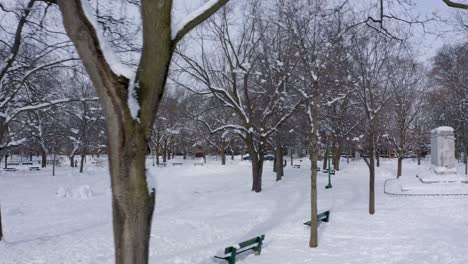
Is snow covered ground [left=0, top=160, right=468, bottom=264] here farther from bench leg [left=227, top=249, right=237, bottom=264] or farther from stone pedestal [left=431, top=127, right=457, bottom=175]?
stone pedestal [left=431, top=127, right=457, bottom=175]

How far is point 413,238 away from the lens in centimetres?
1140

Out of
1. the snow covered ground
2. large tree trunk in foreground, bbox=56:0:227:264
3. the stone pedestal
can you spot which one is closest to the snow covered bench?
the snow covered ground

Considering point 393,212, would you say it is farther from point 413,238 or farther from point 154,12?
point 154,12

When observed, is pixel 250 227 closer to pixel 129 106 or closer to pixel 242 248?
pixel 242 248

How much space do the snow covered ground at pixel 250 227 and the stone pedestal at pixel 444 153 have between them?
3667 millimetres

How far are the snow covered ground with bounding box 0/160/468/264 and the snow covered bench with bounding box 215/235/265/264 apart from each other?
0.25m

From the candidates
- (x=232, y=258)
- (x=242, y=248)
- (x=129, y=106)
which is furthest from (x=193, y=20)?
(x=242, y=248)

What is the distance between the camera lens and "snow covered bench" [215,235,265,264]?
8.75 meters

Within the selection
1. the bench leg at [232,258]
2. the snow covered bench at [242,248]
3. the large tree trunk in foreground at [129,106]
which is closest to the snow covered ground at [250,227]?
the snow covered bench at [242,248]

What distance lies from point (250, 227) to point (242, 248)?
4.30 metres

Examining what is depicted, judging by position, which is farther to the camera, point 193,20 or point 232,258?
point 232,258

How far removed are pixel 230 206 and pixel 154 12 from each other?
15.8m

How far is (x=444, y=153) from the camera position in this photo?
24266mm

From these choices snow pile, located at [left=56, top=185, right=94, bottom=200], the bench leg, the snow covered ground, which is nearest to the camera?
the bench leg
